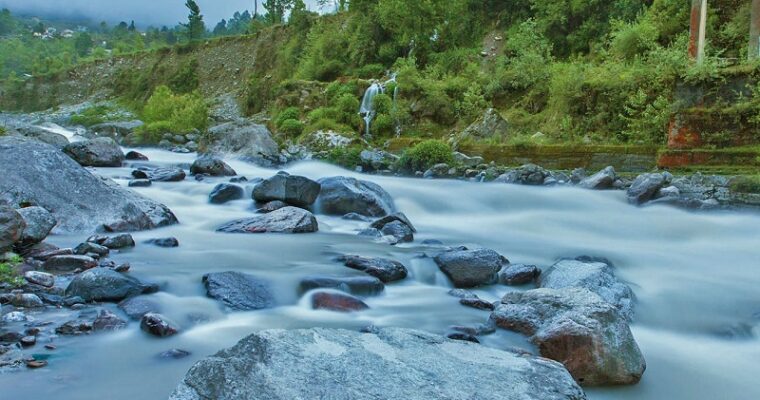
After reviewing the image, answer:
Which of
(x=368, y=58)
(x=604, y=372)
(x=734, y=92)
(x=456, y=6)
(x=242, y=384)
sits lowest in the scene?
(x=604, y=372)

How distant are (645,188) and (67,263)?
8722mm

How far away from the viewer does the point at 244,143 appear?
687 inches

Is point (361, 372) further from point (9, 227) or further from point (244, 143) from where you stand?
point (244, 143)

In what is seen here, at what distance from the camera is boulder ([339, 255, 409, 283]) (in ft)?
17.9

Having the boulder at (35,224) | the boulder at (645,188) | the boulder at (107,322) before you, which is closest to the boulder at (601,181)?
the boulder at (645,188)

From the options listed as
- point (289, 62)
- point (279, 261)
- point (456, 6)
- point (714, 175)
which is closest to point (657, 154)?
point (714, 175)

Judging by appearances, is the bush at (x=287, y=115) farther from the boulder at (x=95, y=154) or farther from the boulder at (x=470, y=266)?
the boulder at (x=470, y=266)

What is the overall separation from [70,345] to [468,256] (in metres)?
3.57

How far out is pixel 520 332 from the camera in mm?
4055

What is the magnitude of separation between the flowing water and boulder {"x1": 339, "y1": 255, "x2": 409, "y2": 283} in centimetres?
11

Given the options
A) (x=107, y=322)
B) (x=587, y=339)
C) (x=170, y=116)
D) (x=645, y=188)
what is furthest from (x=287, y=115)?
(x=587, y=339)

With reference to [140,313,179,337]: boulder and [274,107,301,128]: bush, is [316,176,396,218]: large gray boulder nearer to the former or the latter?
[140,313,179,337]: boulder

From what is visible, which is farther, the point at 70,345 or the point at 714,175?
the point at 714,175

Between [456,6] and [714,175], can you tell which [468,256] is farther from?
[456,6]
